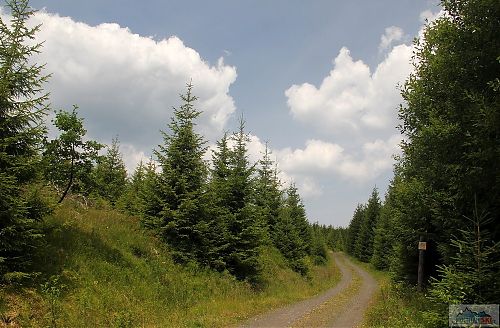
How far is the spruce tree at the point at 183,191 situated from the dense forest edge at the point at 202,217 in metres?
0.08

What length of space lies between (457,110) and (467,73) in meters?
1.18

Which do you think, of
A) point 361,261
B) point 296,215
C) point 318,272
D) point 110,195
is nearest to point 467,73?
point 110,195

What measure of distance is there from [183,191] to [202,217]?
1.85 meters

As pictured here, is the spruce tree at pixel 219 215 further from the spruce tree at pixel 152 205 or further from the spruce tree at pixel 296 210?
the spruce tree at pixel 296 210

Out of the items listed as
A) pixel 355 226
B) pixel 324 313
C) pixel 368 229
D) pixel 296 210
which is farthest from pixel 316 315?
pixel 355 226

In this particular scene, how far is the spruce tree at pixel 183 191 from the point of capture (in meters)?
21.2

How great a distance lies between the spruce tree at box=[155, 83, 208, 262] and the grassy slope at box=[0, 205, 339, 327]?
1152 millimetres

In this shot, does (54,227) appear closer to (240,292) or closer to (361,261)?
(240,292)

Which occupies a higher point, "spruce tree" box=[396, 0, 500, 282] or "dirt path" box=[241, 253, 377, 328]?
"spruce tree" box=[396, 0, 500, 282]

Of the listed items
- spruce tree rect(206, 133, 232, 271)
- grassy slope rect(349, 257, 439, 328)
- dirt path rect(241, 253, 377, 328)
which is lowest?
dirt path rect(241, 253, 377, 328)

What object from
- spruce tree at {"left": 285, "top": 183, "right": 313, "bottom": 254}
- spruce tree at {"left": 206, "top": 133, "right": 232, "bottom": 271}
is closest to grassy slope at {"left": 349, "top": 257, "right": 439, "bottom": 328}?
spruce tree at {"left": 206, "top": 133, "right": 232, "bottom": 271}

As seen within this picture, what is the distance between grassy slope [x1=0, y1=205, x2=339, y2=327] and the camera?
39.6ft

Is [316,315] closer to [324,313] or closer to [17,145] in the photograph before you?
[324,313]

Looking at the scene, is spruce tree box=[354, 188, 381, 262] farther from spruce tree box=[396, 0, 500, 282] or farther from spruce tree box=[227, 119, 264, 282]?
spruce tree box=[396, 0, 500, 282]
